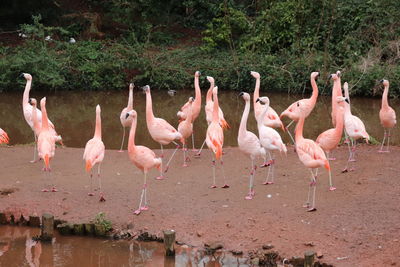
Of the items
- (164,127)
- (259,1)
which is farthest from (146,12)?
(164,127)

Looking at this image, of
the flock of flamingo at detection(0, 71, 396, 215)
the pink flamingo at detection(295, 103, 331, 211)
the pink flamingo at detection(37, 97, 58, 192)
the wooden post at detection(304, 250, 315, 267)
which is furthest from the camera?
the pink flamingo at detection(37, 97, 58, 192)

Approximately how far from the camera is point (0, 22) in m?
23.1

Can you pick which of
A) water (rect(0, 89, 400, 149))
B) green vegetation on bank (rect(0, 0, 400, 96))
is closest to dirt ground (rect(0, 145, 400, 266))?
water (rect(0, 89, 400, 149))

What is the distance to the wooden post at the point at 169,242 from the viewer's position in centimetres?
772

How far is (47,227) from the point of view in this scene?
838 cm

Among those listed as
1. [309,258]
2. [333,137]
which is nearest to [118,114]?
[333,137]

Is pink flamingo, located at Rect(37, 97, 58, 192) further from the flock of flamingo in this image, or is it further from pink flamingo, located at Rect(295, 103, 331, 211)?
pink flamingo, located at Rect(295, 103, 331, 211)

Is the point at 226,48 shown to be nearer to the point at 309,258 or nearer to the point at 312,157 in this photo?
the point at 312,157

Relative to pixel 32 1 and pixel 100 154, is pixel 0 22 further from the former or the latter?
pixel 100 154

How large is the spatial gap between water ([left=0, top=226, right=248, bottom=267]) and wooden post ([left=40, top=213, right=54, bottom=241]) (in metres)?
0.10

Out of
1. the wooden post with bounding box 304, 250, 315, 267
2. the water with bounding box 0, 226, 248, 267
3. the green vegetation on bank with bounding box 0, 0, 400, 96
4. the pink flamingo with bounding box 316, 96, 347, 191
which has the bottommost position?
the water with bounding box 0, 226, 248, 267

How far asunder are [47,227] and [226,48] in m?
14.2

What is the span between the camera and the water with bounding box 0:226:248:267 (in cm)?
788

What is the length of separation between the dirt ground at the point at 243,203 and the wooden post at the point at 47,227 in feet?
1.68
